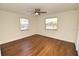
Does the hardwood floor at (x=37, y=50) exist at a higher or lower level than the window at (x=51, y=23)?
lower

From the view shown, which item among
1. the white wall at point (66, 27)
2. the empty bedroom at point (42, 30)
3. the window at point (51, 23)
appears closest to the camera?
the empty bedroom at point (42, 30)

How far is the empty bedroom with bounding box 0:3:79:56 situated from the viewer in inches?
97.9

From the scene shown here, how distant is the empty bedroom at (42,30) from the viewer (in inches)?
97.9

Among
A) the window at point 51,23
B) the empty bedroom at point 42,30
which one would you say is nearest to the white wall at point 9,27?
the empty bedroom at point 42,30

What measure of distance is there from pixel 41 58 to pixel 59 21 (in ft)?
10.9

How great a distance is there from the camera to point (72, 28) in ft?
10.2

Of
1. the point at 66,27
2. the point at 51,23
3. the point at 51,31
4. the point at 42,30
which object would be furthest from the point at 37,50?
the point at 42,30

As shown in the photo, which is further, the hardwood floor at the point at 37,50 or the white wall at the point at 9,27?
the white wall at the point at 9,27

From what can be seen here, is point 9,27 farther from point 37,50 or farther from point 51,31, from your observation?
point 51,31

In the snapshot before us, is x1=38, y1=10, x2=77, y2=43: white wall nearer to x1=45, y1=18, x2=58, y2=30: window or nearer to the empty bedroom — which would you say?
the empty bedroom

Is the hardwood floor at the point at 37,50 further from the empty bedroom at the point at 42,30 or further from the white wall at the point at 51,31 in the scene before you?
the white wall at the point at 51,31

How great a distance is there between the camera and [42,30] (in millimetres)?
4637

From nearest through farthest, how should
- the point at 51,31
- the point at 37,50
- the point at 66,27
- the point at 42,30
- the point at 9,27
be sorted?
the point at 37,50
the point at 9,27
the point at 66,27
the point at 51,31
the point at 42,30

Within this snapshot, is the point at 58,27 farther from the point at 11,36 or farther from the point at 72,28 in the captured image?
the point at 11,36
